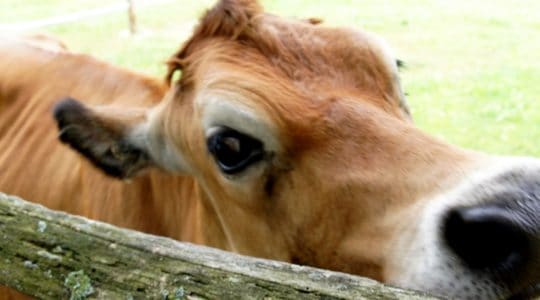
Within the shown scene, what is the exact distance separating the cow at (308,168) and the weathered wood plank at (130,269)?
0.54 metres

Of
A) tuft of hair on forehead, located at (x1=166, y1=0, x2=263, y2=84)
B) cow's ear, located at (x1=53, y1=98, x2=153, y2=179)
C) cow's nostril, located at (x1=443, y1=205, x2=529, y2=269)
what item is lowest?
cow's ear, located at (x1=53, y1=98, x2=153, y2=179)

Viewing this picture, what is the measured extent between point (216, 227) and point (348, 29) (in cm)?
97

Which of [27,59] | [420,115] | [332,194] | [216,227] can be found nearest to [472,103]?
[420,115]

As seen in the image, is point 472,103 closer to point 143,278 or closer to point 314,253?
point 314,253

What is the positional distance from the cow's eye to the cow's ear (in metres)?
0.57

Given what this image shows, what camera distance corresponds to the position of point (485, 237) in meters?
1.83

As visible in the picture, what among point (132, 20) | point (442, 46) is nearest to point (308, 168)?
point (442, 46)

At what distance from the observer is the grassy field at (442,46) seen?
848 cm

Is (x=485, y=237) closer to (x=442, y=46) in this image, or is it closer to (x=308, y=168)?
(x=308, y=168)

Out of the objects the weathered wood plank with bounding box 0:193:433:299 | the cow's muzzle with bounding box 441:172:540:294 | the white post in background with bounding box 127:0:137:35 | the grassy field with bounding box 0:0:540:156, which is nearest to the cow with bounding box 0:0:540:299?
the cow's muzzle with bounding box 441:172:540:294

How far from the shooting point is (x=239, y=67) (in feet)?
8.48

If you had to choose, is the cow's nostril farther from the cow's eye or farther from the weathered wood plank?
the cow's eye

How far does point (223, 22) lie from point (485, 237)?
1415 mm

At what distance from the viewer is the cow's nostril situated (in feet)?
5.91
